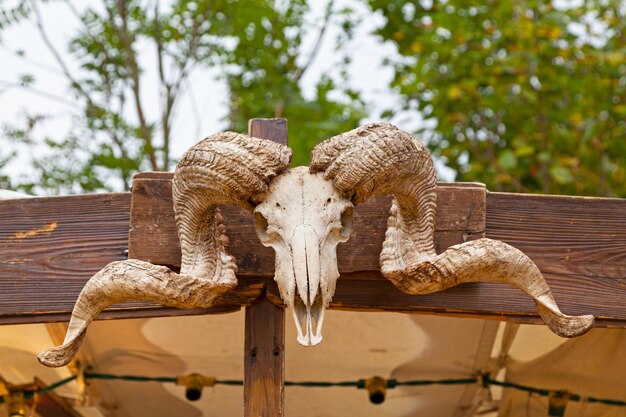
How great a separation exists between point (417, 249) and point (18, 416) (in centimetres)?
305

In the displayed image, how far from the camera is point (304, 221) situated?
4.59m

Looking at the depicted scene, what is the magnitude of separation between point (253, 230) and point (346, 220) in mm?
514

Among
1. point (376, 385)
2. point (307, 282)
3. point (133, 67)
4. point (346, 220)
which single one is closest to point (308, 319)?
point (307, 282)

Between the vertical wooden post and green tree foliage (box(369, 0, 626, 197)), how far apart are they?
6666 millimetres

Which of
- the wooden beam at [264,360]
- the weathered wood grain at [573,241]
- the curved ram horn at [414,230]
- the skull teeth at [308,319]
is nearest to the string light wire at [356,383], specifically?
the weathered wood grain at [573,241]

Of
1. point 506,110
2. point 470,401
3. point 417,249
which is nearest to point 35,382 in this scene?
point 470,401

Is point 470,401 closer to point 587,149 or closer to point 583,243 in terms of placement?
point 583,243

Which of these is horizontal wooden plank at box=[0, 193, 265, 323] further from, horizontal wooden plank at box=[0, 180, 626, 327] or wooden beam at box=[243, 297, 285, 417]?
wooden beam at box=[243, 297, 285, 417]

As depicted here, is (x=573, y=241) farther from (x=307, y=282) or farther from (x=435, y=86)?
(x=435, y=86)

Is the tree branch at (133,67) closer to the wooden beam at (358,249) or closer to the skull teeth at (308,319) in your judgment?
the wooden beam at (358,249)

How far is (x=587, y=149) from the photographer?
40.4 feet

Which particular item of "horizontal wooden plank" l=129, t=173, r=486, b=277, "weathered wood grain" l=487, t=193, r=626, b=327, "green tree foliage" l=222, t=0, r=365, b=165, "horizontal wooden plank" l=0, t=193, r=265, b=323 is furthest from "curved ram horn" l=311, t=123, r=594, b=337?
"green tree foliage" l=222, t=0, r=365, b=165

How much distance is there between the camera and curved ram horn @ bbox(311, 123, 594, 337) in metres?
4.69

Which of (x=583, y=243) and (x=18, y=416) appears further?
(x=18, y=416)
